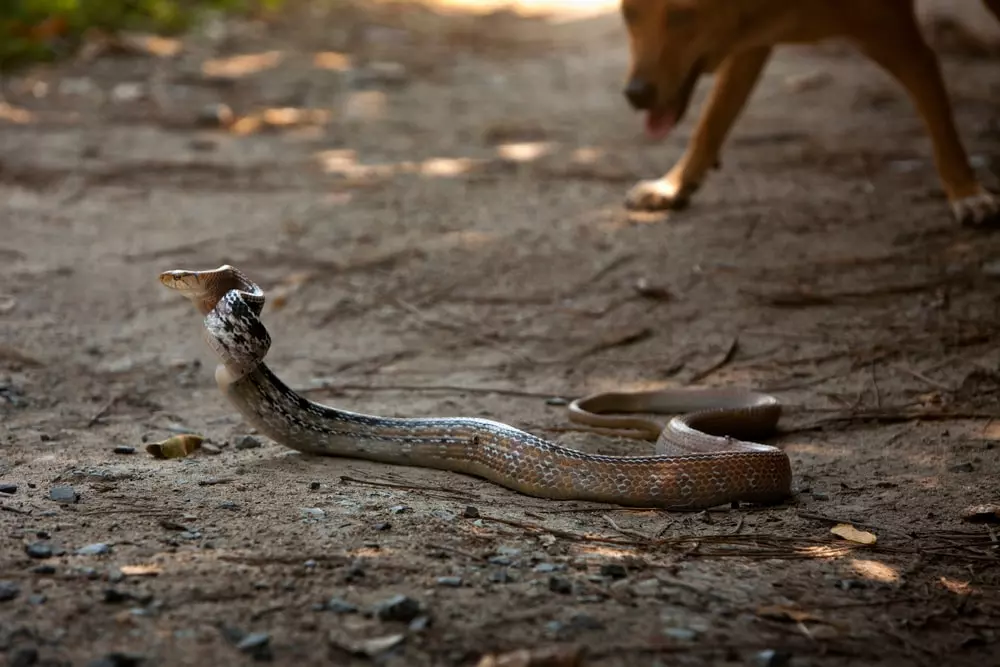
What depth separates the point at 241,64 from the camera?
36.5ft

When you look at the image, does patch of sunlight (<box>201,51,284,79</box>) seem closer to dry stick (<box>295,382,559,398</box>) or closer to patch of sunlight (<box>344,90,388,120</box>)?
patch of sunlight (<box>344,90,388,120</box>)

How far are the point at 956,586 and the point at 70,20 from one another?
10.1 meters

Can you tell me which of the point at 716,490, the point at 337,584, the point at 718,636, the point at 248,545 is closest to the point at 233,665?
the point at 337,584

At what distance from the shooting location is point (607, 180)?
26.0ft

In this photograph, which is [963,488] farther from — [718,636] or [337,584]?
[337,584]

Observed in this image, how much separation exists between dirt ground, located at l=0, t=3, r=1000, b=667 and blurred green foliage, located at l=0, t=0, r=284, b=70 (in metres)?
0.37

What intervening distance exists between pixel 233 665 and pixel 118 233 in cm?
498

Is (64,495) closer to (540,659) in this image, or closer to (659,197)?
(540,659)

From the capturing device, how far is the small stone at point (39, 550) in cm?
330

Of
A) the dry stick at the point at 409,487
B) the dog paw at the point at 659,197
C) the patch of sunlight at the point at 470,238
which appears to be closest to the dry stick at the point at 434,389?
the dry stick at the point at 409,487

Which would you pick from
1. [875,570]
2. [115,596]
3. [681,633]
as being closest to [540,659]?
[681,633]

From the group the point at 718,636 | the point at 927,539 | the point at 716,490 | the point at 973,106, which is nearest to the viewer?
the point at 718,636

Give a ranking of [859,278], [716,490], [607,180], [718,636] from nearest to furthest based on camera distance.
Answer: [718,636]
[716,490]
[859,278]
[607,180]

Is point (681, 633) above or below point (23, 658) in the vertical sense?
below
